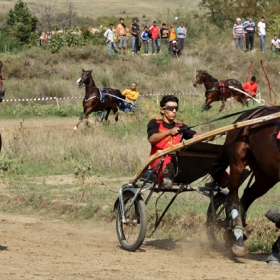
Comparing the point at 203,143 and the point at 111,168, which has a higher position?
the point at 203,143

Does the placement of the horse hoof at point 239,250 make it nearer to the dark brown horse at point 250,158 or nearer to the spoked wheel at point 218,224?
the dark brown horse at point 250,158

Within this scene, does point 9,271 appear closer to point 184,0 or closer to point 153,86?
point 153,86

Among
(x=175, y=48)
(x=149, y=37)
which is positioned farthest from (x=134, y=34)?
(x=175, y=48)

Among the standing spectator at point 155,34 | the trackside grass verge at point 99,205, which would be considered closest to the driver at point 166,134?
the trackside grass verge at point 99,205

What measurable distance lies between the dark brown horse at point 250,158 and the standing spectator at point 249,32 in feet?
98.3

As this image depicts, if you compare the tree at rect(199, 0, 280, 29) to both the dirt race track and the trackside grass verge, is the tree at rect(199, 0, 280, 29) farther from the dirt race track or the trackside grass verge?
the dirt race track

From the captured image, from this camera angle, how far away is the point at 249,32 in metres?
39.7

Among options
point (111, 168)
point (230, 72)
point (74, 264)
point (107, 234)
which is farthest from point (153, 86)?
point (74, 264)

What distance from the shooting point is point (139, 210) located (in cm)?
919

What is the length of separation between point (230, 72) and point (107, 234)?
1152 inches

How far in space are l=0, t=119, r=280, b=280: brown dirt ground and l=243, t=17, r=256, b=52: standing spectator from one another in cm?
2844

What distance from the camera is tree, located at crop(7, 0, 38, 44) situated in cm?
4722

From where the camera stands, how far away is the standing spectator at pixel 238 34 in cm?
3848

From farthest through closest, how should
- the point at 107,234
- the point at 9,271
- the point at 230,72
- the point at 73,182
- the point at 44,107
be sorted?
the point at 230,72, the point at 44,107, the point at 73,182, the point at 107,234, the point at 9,271
